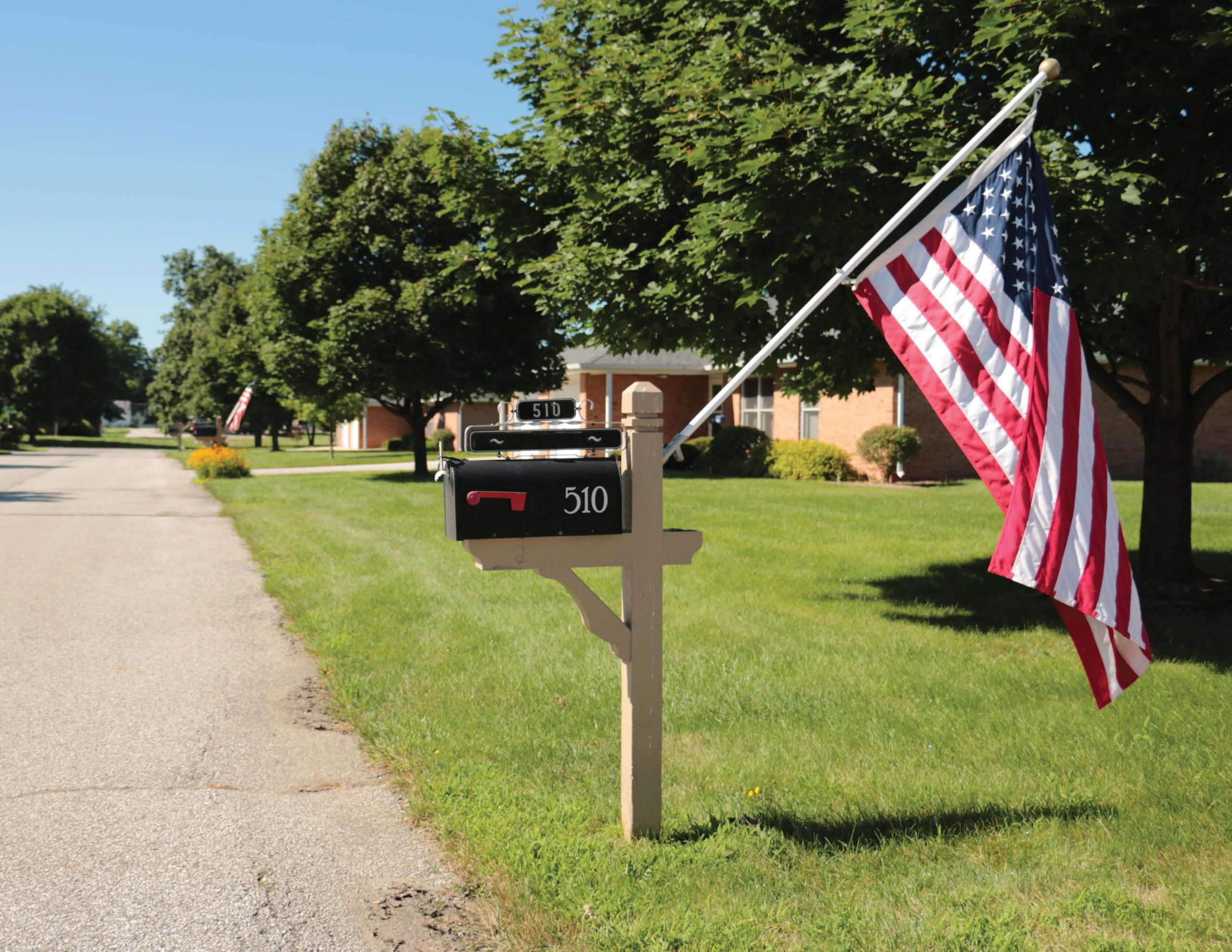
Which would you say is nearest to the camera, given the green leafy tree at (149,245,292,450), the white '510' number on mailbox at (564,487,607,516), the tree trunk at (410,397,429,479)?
the white '510' number on mailbox at (564,487,607,516)

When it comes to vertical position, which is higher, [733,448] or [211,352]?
[211,352]

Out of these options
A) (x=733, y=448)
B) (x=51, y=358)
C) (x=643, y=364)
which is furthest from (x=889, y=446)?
(x=51, y=358)

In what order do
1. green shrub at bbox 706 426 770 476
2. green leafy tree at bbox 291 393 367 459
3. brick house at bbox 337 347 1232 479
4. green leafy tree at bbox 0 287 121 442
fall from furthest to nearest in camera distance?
green leafy tree at bbox 0 287 121 442 → green leafy tree at bbox 291 393 367 459 → green shrub at bbox 706 426 770 476 → brick house at bbox 337 347 1232 479

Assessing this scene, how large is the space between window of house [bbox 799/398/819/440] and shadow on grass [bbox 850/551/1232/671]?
15441mm

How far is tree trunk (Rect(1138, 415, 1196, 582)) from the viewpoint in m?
9.16

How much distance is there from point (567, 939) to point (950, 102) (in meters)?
5.88

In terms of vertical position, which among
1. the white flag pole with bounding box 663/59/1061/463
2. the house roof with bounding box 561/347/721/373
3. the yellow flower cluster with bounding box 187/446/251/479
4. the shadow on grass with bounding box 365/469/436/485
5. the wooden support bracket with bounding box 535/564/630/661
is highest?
the house roof with bounding box 561/347/721/373

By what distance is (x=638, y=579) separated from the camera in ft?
12.8

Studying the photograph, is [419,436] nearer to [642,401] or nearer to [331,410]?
[331,410]

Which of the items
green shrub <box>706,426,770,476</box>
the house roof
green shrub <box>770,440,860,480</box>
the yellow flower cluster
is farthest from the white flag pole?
the house roof

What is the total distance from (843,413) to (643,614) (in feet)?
69.4

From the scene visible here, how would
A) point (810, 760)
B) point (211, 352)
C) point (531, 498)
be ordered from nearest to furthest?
point (531, 498) < point (810, 760) < point (211, 352)

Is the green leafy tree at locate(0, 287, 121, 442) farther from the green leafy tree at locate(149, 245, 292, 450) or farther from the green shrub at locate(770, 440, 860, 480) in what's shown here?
the green shrub at locate(770, 440, 860, 480)

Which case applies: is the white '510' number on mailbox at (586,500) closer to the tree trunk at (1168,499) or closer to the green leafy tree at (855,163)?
the green leafy tree at (855,163)
